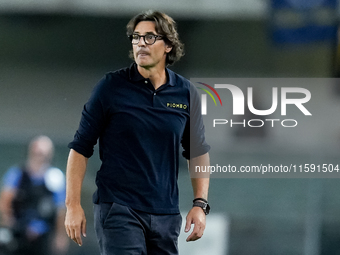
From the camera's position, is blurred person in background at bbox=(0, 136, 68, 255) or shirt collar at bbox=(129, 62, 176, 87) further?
blurred person in background at bbox=(0, 136, 68, 255)

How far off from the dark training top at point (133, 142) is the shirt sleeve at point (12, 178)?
2.71 metres

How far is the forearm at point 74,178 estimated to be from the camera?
223cm

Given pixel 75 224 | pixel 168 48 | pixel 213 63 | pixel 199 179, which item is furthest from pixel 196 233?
pixel 213 63

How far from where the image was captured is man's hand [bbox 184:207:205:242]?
238 centimetres

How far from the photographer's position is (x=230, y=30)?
215 inches

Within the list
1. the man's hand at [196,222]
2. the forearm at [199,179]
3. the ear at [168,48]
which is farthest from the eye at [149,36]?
the man's hand at [196,222]

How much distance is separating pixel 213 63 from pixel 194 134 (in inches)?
117

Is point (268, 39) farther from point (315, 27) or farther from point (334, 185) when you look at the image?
point (334, 185)

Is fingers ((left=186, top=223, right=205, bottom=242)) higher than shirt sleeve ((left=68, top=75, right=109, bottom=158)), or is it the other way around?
shirt sleeve ((left=68, top=75, right=109, bottom=158))

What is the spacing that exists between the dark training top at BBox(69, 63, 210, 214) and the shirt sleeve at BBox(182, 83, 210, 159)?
0.15 m

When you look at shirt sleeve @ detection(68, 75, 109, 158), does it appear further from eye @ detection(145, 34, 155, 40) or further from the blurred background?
the blurred background

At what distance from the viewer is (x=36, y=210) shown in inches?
184

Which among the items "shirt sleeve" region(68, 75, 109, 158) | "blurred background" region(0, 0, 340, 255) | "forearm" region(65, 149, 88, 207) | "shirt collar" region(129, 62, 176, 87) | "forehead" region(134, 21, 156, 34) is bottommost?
"forearm" region(65, 149, 88, 207)

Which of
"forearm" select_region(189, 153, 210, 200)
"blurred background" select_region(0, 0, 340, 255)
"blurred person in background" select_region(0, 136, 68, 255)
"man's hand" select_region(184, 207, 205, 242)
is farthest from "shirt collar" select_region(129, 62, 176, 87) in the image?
"blurred background" select_region(0, 0, 340, 255)
